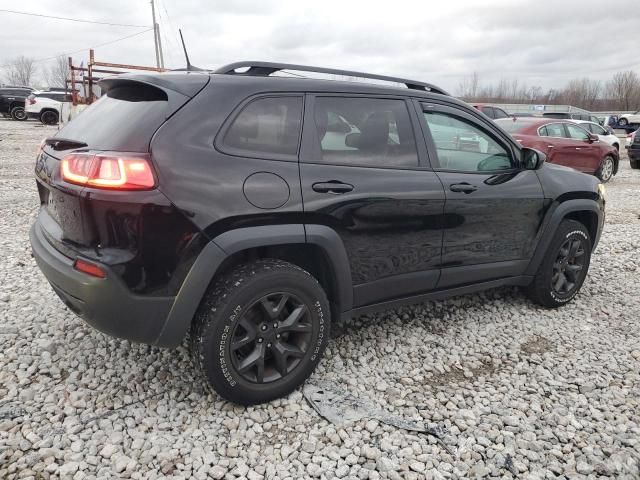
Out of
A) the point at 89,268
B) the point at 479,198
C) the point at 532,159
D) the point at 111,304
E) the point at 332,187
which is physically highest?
the point at 532,159

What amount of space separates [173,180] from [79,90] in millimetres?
18917

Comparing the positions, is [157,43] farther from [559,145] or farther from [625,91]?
[625,91]

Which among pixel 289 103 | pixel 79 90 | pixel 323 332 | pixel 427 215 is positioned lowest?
pixel 323 332

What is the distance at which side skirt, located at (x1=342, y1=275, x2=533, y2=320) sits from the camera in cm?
303

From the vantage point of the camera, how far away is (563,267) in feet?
13.4

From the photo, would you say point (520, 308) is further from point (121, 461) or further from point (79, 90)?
point (79, 90)

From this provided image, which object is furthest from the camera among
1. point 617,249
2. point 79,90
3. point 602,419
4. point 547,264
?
point 79,90

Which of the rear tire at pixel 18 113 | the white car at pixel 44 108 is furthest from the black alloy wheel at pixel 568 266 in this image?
the rear tire at pixel 18 113

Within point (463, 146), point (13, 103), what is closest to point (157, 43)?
point (13, 103)

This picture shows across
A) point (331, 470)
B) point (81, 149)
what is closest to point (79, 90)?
point (81, 149)

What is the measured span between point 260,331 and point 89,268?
0.89 m

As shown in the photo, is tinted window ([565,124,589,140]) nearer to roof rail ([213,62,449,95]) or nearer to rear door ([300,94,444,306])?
roof rail ([213,62,449,95])

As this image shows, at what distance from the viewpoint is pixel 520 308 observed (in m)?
4.13

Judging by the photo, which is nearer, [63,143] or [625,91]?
[63,143]
